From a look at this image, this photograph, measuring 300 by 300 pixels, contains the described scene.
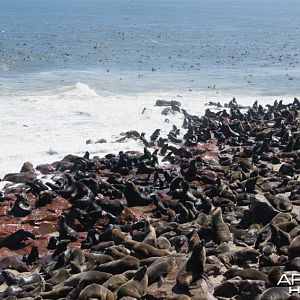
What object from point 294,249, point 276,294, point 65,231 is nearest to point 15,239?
point 65,231

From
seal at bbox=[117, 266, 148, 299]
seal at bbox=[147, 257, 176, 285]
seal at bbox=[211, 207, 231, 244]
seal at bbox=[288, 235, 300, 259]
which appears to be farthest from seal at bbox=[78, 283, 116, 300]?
seal at bbox=[211, 207, 231, 244]

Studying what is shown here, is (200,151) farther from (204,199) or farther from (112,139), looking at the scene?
(204,199)

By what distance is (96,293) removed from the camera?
27.9 feet

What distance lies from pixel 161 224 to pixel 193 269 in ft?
12.4

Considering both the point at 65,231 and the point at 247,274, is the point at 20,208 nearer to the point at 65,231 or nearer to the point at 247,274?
the point at 65,231

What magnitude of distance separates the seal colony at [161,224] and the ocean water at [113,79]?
15.6 feet

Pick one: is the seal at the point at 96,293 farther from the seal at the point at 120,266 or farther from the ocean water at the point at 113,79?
the ocean water at the point at 113,79

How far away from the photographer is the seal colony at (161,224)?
29.6ft

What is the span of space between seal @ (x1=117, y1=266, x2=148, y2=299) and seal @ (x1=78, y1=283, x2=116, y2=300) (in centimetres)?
17

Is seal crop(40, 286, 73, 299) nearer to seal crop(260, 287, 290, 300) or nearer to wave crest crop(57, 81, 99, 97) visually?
seal crop(260, 287, 290, 300)

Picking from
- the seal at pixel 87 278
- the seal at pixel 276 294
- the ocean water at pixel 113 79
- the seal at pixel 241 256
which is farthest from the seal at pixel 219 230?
the ocean water at pixel 113 79

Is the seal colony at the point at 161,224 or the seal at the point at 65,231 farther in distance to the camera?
the seal at the point at 65,231

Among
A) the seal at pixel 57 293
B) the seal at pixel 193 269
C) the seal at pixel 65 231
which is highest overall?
the seal at pixel 193 269

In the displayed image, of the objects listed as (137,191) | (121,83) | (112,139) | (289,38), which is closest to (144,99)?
(121,83)
